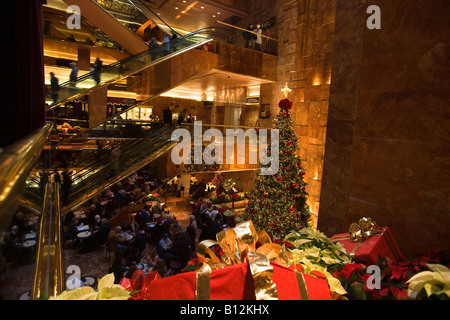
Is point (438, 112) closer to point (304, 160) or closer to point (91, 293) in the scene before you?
Result: point (91, 293)

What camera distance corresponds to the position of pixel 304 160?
10570 millimetres

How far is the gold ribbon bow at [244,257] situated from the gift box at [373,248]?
66 centimetres

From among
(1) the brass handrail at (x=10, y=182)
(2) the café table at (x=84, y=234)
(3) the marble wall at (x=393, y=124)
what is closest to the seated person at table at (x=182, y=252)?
(2) the café table at (x=84, y=234)

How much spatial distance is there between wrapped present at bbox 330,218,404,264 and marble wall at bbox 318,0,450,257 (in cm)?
43

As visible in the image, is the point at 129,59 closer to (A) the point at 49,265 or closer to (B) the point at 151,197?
(B) the point at 151,197

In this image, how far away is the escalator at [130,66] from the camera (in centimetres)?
737

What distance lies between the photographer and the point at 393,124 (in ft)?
6.56

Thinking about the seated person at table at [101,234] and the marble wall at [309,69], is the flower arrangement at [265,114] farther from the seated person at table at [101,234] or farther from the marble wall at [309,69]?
the seated person at table at [101,234]

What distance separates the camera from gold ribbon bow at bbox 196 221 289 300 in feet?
2.29

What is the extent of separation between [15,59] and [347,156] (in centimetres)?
323

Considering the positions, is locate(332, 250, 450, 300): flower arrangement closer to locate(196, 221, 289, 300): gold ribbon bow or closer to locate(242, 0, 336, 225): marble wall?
locate(196, 221, 289, 300): gold ribbon bow

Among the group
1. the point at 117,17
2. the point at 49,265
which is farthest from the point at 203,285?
the point at 117,17

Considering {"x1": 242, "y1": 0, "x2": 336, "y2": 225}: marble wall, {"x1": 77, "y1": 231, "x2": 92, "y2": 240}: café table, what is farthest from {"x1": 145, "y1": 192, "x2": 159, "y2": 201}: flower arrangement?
{"x1": 242, "y1": 0, "x2": 336, "y2": 225}: marble wall

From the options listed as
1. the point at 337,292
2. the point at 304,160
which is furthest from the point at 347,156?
the point at 304,160
